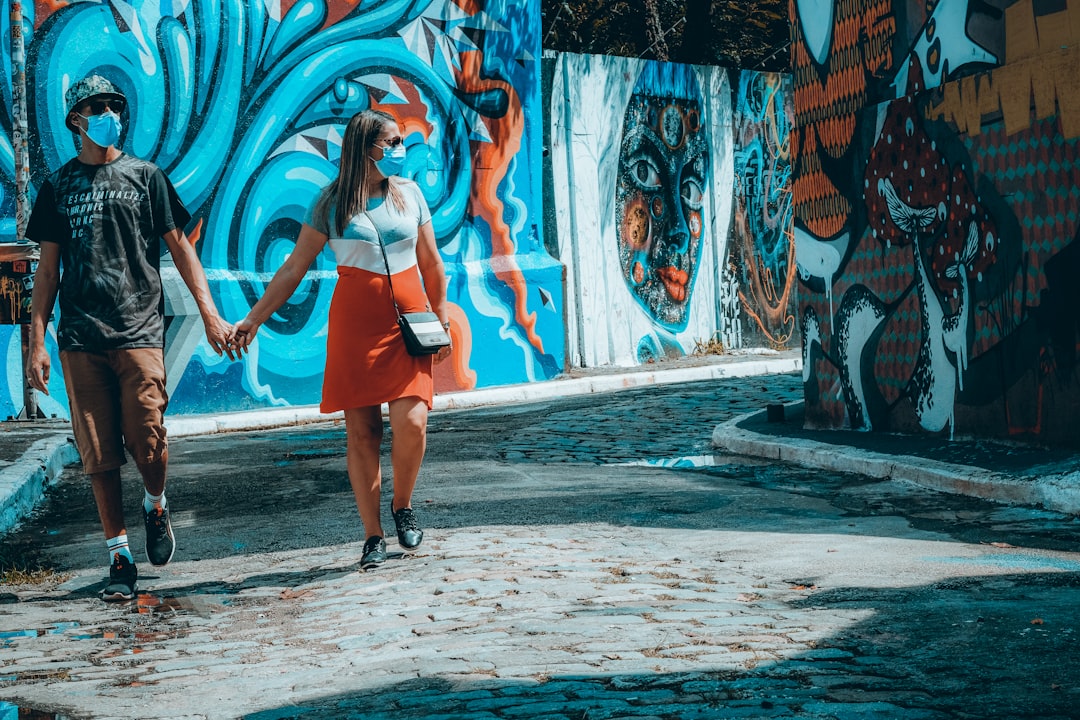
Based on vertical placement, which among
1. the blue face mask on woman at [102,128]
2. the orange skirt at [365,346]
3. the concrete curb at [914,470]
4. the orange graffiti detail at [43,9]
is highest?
the orange graffiti detail at [43,9]

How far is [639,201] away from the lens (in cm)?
1838

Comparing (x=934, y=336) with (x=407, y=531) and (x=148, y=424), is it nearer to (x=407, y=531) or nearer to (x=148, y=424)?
(x=407, y=531)

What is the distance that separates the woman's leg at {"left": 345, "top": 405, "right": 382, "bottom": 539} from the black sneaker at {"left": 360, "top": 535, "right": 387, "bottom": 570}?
0.06 meters

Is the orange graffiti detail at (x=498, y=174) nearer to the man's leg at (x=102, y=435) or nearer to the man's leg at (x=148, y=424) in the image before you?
the man's leg at (x=148, y=424)

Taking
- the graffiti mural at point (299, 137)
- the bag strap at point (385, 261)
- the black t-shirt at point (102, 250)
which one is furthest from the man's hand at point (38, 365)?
the graffiti mural at point (299, 137)

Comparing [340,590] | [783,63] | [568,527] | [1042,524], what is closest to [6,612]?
[340,590]

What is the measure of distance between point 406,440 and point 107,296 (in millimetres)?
1352

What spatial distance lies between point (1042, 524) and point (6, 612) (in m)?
4.51

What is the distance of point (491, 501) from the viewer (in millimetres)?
7512

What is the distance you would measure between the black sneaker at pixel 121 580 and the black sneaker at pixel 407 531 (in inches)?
43.0

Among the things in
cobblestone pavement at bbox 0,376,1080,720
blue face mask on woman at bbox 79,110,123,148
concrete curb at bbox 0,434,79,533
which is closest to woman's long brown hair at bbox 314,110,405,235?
blue face mask on woman at bbox 79,110,123,148

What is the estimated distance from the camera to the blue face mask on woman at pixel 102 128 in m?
5.68

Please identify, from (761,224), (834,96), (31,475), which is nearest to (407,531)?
(31,475)

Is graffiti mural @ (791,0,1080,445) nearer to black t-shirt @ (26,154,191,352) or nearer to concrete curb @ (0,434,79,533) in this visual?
black t-shirt @ (26,154,191,352)
